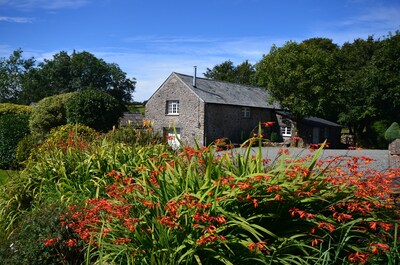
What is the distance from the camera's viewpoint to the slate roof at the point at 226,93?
35.0 m

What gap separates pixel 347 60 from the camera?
43.1m

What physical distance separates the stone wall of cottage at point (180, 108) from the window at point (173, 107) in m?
0.29

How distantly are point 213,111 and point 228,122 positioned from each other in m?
2.17

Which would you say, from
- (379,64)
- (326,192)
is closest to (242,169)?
(326,192)

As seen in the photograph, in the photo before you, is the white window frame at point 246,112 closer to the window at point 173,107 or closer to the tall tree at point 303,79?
the tall tree at point 303,79

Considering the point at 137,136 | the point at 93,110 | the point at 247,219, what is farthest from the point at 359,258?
the point at 93,110

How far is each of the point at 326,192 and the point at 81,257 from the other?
2.75 metres

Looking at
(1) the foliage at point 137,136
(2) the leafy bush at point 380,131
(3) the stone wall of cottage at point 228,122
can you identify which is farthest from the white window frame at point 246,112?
(1) the foliage at point 137,136

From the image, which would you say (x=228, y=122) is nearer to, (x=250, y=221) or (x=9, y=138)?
(x=9, y=138)

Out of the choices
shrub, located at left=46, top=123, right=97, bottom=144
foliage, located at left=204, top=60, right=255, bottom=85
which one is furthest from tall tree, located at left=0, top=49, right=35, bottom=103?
shrub, located at left=46, top=123, right=97, bottom=144

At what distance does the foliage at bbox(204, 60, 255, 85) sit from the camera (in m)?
62.0

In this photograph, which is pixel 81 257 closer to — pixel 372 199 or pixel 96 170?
pixel 96 170

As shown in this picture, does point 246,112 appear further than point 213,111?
Yes

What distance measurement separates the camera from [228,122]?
118 ft
